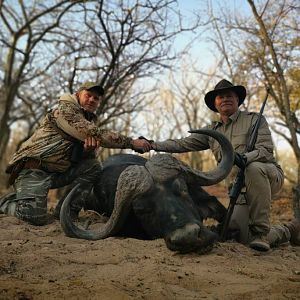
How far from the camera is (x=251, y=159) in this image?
15.2 feet

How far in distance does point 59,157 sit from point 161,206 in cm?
202

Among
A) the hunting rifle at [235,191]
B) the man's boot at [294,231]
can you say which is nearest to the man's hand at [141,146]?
the hunting rifle at [235,191]

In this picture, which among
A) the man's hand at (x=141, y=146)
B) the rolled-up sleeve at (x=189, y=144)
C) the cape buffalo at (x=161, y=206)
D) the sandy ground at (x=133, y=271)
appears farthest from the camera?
the rolled-up sleeve at (x=189, y=144)

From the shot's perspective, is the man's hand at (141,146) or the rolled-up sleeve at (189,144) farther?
the rolled-up sleeve at (189,144)

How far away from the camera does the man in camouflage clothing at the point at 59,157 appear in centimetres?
524

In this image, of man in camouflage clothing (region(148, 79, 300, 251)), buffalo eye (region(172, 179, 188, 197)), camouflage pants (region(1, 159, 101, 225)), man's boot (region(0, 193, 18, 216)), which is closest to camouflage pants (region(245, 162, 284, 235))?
man in camouflage clothing (region(148, 79, 300, 251))

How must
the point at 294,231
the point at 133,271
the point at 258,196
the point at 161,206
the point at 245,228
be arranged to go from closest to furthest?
the point at 133,271 → the point at 161,206 → the point at 258,196 → the point at 245,228 → the point at 294,231

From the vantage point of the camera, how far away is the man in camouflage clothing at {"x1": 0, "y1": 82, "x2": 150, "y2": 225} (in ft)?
17.2

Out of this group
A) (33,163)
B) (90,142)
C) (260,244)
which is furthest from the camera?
(33,163)

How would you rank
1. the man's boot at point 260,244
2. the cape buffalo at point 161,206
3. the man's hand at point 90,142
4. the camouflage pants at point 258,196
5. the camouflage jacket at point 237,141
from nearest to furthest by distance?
the cape buffalo at point 161,206 → the man's boot at point 260,244 → the camouflage pants at point 258,196 → the camouflage jacket at point 237,141 → the man's hand at point 90,142

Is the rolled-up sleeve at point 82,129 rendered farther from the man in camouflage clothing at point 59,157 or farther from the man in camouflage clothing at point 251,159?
the man in camouflage clothing at point 251,159

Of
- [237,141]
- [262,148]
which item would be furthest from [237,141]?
[262,148]

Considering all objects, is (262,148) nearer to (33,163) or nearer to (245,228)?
(245,228)

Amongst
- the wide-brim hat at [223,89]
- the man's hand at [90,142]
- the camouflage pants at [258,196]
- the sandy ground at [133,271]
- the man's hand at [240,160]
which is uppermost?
the wide-brim hat at [223,89]
